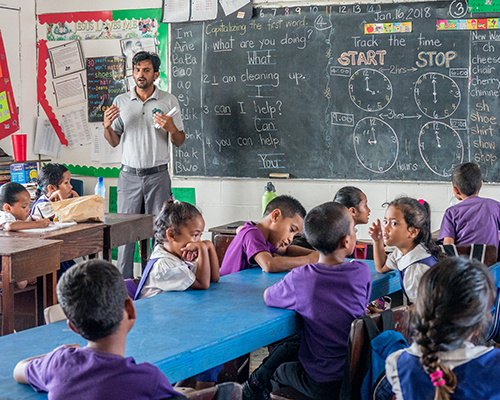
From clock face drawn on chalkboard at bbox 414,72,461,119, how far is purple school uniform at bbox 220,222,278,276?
7.15 feet

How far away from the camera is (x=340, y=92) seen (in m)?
4.49

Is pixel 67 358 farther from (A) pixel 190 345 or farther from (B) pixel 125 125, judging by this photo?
(B) pixel 125 125

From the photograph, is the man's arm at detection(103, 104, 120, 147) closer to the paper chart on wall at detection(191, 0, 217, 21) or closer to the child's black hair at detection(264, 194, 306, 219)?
the paper chart on wall at detection(191, 0, 217, 21)

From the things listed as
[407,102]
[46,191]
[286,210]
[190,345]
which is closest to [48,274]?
[46,191]

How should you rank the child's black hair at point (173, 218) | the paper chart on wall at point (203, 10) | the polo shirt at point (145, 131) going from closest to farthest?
the child's black hair at point (173, 218)
the polo shirt at point (145, 131)
the paper chart on wall at point (203, 10)

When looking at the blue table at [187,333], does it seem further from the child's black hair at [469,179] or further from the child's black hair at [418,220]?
the child's black hair at [469,179]

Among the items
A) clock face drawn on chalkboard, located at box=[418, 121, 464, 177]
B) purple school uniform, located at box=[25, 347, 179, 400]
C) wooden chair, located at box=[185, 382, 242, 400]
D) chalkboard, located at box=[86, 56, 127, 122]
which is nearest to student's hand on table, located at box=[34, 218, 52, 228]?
chalkboard, located at box=[86, 56, 127, 122]

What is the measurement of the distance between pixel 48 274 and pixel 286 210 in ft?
4.46

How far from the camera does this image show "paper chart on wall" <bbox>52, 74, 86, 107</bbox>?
531 centimetres

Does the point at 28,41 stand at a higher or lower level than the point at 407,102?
higher

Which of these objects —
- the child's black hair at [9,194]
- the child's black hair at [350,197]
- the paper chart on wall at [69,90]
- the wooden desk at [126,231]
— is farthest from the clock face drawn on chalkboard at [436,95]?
the paper chart on wall at [69,90]

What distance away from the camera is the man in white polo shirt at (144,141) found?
179 inches

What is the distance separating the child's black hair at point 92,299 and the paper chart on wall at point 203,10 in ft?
12.7

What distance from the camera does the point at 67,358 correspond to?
4.07ft
